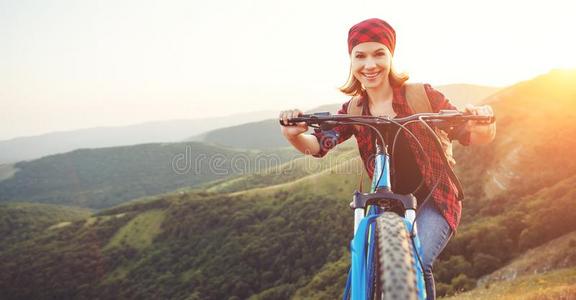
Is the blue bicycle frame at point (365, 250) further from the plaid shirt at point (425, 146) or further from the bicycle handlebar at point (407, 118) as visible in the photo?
the plaid shirt at point (425, 146)

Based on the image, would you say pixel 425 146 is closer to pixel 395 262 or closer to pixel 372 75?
pixel 372 75

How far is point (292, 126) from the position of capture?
334 centimetres

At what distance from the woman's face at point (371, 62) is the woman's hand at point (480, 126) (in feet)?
2.54

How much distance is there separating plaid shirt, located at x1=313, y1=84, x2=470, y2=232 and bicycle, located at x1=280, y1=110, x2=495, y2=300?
275 mm

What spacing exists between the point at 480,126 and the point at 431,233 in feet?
3.19

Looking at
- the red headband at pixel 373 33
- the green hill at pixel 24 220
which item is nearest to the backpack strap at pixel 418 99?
the red headband at pixel 373 33

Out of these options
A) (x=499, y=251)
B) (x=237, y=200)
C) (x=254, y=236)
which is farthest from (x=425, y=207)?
(x=237, y=200)

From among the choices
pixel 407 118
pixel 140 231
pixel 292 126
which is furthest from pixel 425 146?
pixel 140 231

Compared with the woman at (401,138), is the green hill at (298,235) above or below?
below

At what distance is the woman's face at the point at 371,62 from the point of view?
132 inches

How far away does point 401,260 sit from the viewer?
6.91 feet

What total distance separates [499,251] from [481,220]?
12115 mm

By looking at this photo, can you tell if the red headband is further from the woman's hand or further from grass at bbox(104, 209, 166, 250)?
grass at bbox(104, 209, 166, 250)

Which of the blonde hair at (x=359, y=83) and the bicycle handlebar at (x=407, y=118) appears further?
the blonde hair at (x=359, y=83)
